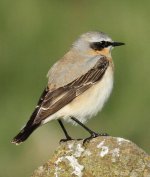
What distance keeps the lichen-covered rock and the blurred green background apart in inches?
209

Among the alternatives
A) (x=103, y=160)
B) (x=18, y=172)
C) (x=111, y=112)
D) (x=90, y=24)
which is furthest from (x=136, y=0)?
(x=103, y=160)

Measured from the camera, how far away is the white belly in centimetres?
1152

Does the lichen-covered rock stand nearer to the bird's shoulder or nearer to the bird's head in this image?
the bird's shoulder

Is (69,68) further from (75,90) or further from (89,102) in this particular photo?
(89,102)

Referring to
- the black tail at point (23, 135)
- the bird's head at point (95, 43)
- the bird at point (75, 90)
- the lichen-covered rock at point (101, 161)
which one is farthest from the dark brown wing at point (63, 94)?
the lichen-covered rock at point (101, 161)

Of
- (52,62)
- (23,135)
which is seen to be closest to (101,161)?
(23,135)

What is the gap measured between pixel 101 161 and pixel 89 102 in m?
3.32

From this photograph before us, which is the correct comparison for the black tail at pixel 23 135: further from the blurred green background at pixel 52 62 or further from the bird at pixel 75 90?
the blurred green background at pixel 52 62

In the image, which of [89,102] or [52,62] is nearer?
[89,102]

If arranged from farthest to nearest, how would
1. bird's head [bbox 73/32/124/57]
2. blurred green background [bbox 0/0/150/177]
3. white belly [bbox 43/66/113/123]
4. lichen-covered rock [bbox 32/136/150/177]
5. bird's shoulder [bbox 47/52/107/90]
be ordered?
blurred green background [bbox 0/0/150/177] < bird's head [bbox 73/32/124/57] < white belly [bbox 43/66/113/123] < bird's shoulder [bbox 47/52/107/90] < lichen-covered rock [bbox 32/136/150/177]

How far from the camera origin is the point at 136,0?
794 inches

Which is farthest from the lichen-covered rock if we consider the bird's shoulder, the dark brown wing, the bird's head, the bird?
the bird's head

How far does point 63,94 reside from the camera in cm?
1137

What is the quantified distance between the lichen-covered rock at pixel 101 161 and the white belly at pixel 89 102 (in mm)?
2686
